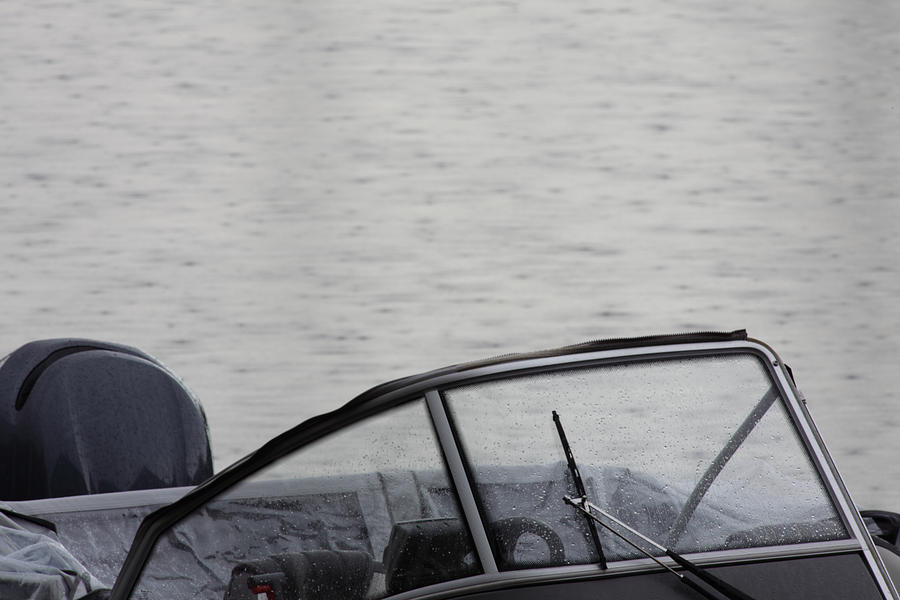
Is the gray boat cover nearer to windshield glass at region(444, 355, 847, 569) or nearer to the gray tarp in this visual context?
the gray tarp

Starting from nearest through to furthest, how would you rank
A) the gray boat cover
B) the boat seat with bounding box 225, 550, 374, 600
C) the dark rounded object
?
the boat seat with bounding box 225, 550, 374, 600
the gray boat cover
the dark rounded object

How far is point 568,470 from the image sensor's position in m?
0.95

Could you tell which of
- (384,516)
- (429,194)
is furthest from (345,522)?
(429,194)

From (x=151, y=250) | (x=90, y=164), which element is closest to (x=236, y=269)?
(x=151, y=250)

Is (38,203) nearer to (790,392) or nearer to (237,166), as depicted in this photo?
(237,166)

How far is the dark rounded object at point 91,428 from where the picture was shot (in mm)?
1920

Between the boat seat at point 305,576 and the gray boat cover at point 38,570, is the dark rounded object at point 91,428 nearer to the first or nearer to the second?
the gray boat cover at point 38,570

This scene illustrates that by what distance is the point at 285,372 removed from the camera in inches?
120

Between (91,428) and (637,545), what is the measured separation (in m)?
1.27

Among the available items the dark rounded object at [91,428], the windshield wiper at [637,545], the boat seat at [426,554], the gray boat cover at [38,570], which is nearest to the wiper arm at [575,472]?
the windshield wiper at [637,545]

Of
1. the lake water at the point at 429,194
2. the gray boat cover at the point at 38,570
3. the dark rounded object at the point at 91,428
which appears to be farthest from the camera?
the lake water at the point at 429,194

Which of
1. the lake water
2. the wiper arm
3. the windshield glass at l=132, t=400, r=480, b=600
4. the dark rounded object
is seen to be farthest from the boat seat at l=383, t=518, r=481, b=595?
the lake water

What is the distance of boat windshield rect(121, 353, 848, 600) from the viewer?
939mm

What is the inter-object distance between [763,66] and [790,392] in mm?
2658
